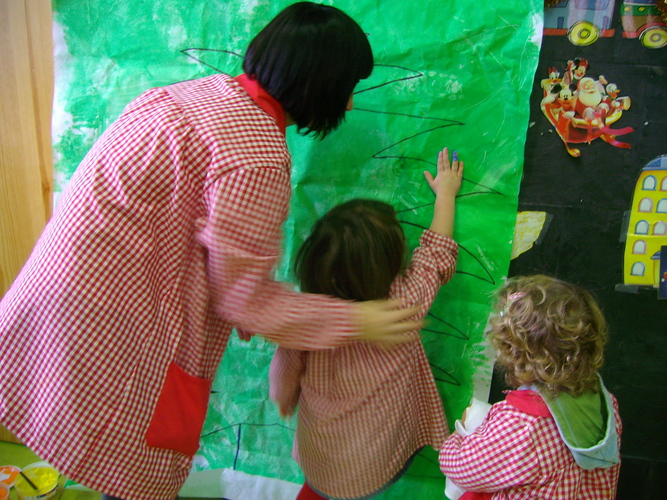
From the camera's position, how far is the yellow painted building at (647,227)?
0.95m

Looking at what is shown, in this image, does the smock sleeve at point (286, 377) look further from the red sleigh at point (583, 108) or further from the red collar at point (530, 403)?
the red sleigh at point (583, 108)

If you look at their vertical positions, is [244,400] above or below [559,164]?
below

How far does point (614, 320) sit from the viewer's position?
1.03m

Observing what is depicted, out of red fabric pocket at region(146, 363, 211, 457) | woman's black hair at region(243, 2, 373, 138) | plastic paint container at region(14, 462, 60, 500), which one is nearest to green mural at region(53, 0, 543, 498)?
woman's black hair at region(243, 2, 373, 138)

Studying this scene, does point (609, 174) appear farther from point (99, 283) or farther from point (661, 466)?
point (99, 283)

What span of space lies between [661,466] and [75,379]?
1.25m

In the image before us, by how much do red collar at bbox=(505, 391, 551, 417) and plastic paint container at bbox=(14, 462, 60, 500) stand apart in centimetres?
124

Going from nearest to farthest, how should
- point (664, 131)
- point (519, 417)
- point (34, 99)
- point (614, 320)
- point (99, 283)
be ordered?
point (99, 283) < point (519, 417) < point (664, 131) < point (614, 320) < point (34, 99)

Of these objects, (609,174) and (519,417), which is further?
(609,174)

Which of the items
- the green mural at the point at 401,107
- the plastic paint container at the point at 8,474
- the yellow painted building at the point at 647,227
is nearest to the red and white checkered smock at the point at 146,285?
the green mural at the point at 401,107

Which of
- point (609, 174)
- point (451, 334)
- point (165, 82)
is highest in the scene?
point (165, 82)

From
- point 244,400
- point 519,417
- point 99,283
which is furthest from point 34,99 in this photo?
point 519,417

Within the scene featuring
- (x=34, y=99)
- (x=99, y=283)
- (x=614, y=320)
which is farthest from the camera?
(x=34, y=99)

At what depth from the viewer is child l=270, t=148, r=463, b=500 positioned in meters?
0.86
